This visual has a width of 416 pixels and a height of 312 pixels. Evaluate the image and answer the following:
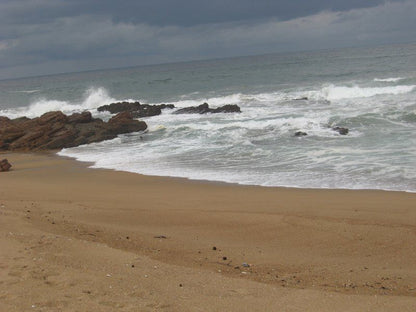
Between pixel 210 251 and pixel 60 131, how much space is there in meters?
17.7

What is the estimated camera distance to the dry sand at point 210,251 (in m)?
4.18

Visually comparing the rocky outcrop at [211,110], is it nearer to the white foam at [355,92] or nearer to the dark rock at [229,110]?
the dark rock at [229,110]

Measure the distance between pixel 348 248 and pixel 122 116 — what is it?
19.1 meters

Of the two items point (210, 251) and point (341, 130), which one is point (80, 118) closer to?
point (341, 130)

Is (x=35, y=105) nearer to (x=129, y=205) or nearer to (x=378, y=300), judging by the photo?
(x=129, y=205)

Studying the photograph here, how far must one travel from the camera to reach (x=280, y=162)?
13.0 metres

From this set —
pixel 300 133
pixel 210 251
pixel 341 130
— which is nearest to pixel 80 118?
pixel 300 133

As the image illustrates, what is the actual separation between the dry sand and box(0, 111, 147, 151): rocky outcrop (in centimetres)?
1120

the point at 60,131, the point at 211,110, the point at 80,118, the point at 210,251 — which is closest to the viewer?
the point at 210,251

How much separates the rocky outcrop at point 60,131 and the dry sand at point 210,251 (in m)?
11.2

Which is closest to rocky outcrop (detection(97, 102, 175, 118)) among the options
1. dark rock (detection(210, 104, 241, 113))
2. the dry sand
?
dark rock (detection(210, 104, 241, 113))

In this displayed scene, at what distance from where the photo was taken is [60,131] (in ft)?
72.0

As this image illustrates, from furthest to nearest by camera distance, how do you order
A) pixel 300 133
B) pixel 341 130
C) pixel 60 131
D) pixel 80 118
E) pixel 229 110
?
pixel 229 110 < pixel 80 118 < pixel 60 131 < pixel 300 133 < pixel 341 130

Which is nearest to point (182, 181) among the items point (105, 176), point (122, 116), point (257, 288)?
point (105, 176)
